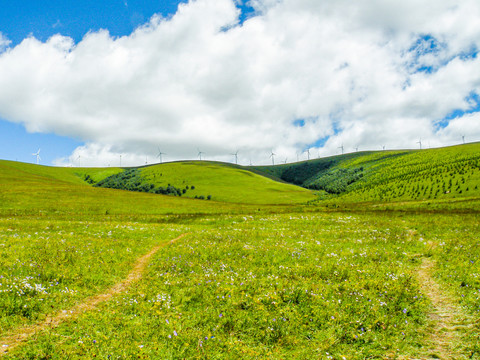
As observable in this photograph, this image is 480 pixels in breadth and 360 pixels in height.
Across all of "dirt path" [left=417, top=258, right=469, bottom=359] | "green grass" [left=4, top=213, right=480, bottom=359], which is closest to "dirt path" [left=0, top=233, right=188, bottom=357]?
"green grass" [left=4, top=213, right=480, bottom=359]

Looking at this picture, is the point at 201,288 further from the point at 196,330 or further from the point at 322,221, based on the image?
the point at 322,221

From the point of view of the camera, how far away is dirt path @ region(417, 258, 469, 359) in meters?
7.89

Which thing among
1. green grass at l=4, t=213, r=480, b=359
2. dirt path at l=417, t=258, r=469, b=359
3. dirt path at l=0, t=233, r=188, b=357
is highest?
dirt path at l=0, t=233, r=188, b=357

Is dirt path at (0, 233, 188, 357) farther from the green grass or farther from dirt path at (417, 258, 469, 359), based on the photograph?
dirt path at (417, 258, 469, 359)

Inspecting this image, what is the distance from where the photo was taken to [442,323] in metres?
9.55

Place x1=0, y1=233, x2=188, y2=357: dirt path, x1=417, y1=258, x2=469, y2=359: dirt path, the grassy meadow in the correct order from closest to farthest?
x1=0, y1=233, x2=188, y2=357: dirt path → x1=417, y1=258, x2=469, y2=359: dirt path → the grassy meadow

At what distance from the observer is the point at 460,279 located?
13.0m

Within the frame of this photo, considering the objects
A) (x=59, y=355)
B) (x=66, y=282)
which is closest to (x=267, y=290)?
(x=59, y=355)

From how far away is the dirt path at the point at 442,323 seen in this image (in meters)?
7.89

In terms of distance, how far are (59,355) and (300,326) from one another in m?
7.23

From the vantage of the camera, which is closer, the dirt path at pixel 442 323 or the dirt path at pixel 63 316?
the dirt path at pixel 63 316

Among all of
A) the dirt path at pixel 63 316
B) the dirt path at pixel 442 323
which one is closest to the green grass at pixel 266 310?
the dirt path at pixel 442 323

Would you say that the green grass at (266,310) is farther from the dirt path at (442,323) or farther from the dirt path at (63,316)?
the dirt path at (63,316)

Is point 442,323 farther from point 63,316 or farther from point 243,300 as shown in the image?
point 63,316
